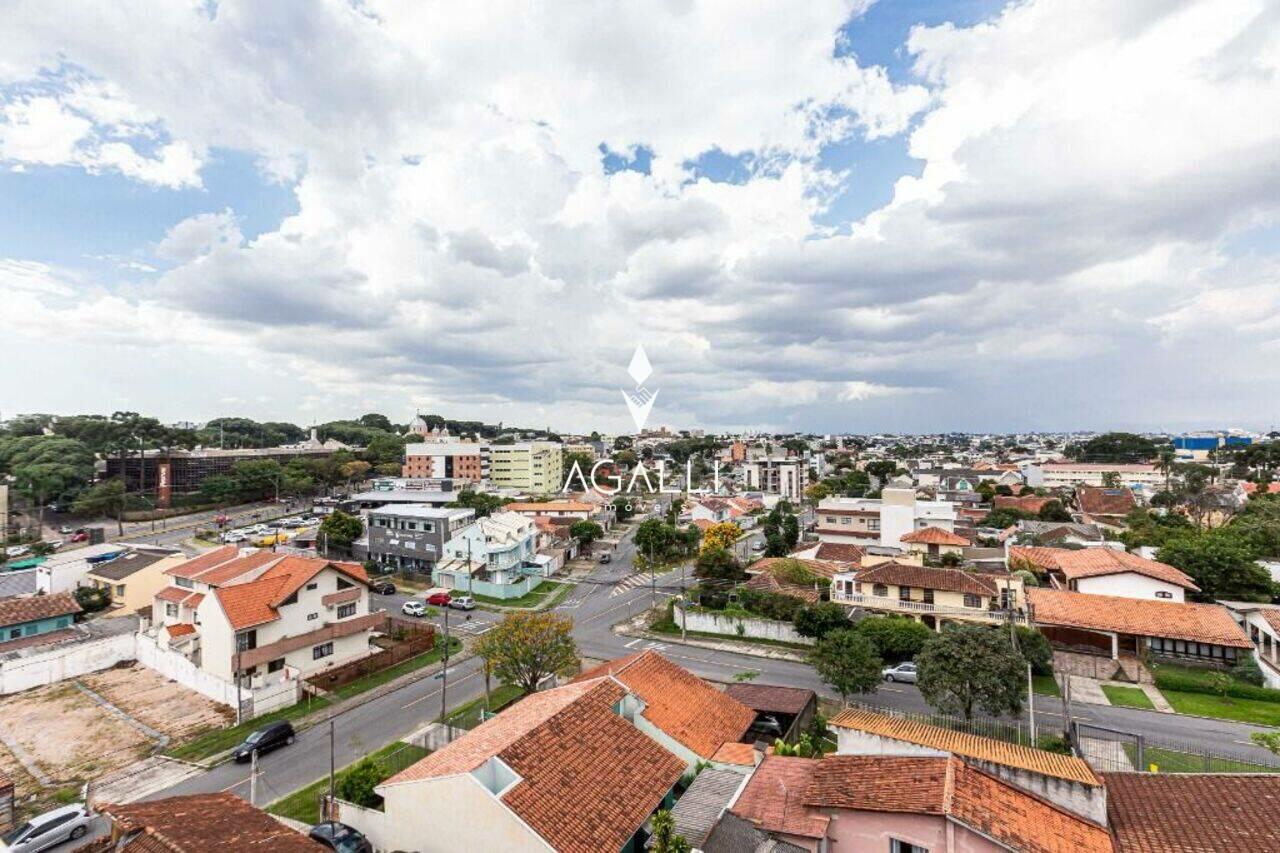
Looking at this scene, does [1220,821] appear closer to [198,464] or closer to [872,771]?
[872,771]

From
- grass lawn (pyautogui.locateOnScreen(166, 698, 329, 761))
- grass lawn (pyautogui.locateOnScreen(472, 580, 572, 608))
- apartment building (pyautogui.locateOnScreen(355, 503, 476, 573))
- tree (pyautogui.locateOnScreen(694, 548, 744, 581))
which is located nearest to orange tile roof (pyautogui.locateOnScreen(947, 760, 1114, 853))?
grass lawn (pyautogui.locateOnScreen(166, 698, 329, 761))

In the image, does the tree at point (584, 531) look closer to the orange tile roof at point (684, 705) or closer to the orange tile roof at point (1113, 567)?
the orange tile roof at point (684, 705)

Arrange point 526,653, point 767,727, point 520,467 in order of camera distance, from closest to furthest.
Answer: point 767,727 → point 526,653 → point 520,467

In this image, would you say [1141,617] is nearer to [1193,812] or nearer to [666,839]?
[1193,812]

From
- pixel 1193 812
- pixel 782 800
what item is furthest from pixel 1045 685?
pixel 782 800

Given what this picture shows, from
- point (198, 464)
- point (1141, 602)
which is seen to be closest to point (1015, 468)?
point (1141, 602)

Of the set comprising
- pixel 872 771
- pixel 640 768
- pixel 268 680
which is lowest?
pixel 268 680
